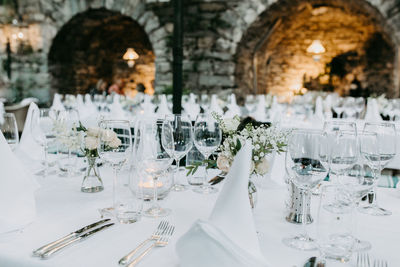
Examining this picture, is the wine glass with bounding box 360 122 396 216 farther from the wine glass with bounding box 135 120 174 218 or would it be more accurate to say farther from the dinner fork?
the wine glass with bounding box 135 120 174 218


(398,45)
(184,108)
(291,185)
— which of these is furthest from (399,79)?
(291,185)

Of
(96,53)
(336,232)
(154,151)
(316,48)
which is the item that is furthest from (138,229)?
(96,53)

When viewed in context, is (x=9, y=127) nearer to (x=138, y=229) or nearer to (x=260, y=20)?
(x=138, y=229)

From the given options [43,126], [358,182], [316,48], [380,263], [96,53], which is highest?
[316,48]

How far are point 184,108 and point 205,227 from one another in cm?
367

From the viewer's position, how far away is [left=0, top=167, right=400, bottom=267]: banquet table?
0.82 m

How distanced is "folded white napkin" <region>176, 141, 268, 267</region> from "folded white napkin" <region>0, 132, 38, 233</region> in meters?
0.49

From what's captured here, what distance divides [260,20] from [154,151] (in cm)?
558

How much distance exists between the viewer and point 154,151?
115 centimetres

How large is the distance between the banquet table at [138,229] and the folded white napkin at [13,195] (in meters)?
0.03

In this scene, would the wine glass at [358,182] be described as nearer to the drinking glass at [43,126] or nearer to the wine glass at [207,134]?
the wine glass at [207,134]

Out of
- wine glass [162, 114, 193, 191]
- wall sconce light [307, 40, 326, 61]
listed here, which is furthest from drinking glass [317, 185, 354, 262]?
wall sconce light [307, 40, 326, 61]

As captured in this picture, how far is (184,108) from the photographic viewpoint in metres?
4.36

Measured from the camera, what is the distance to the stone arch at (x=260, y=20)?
5508mm
